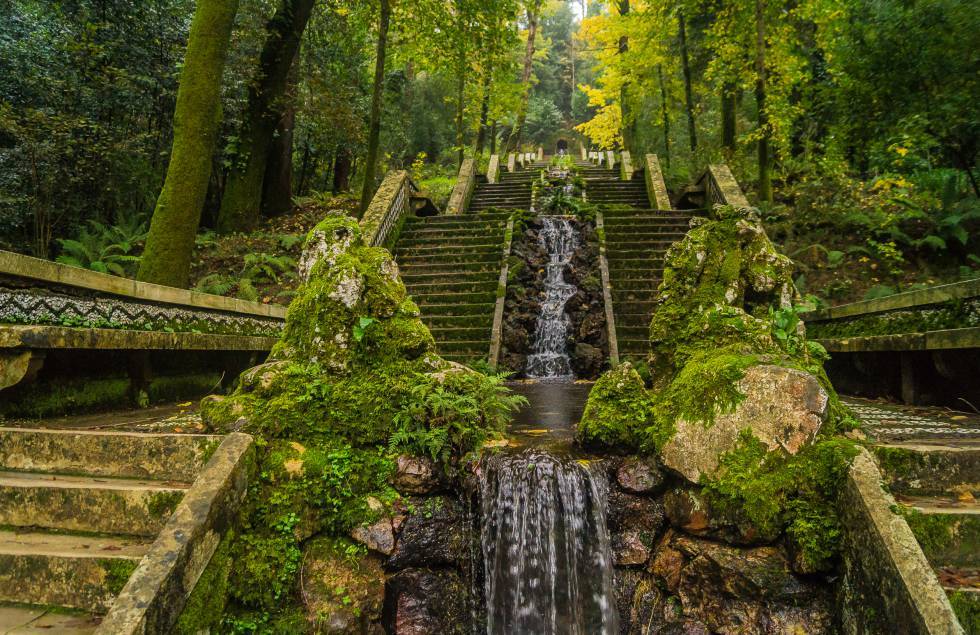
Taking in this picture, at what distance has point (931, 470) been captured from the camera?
3689 mm

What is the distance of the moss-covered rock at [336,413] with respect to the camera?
367 cm

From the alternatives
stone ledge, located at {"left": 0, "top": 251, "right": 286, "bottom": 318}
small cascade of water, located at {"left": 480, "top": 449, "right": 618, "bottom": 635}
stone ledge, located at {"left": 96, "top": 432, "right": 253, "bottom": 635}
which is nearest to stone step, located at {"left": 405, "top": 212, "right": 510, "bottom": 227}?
stone ledge, located at {"left": 0, "top": 251, "right": 286, "bottom": 318}

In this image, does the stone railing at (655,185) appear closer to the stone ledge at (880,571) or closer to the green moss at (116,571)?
the stone ledge at (880,571)

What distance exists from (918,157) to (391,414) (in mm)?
11437

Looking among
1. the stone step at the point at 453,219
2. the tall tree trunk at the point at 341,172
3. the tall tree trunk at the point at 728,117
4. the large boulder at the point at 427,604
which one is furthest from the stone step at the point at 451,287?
the tall tree trunk at the point at 341,172

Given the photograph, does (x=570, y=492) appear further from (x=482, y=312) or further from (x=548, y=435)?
(x=482, y=312)

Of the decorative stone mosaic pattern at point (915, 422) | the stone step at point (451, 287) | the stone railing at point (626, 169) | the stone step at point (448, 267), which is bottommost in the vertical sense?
the decorative stone mosaic pattern at point (915, 422)

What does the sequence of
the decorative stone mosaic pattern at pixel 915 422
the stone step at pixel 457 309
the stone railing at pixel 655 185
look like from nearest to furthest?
the decorative stone mosaic pattern at pixel 915 422 → the stone step at pixel 457 309 → the stone railing at pixel 655 185

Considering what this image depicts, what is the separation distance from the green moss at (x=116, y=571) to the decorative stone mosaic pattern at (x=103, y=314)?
2.48m

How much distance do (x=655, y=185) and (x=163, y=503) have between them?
14213 millimetres

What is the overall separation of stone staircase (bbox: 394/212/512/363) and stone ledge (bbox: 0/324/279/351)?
384 cm

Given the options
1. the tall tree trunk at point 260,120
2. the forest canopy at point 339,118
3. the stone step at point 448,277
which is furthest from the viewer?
the tall tree trunk at point 260,120

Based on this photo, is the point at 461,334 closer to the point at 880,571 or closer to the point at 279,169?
the point at 880,571

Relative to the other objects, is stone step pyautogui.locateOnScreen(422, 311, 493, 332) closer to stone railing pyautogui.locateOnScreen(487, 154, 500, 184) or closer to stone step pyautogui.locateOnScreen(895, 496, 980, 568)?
stone step pyautogui.locateOnScreen(895, 496, 980, 568)
